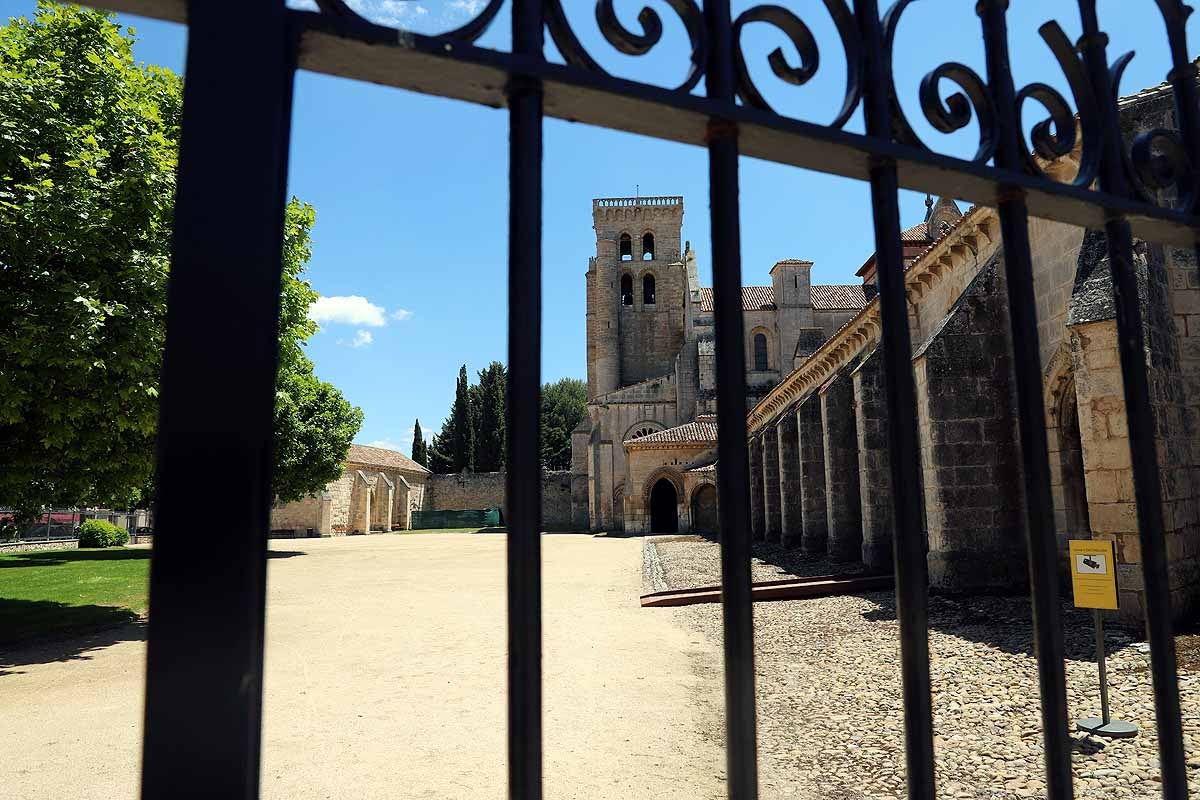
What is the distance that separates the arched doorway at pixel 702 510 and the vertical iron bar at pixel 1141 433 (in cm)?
3004

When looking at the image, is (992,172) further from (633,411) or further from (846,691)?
(633,411)

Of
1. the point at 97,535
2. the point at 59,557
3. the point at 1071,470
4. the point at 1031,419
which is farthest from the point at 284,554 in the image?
the point at 1031,419

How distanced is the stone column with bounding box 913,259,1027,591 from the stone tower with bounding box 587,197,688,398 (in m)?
33.5

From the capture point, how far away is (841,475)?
15773 millimetres

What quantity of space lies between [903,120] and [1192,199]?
3.24 feet

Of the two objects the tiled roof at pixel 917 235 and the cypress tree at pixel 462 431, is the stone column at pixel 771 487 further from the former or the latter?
the cypress tree at pixel 462 431

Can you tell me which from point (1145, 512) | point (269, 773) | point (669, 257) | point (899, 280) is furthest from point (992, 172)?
point (669, 257)

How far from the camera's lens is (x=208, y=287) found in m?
0.99

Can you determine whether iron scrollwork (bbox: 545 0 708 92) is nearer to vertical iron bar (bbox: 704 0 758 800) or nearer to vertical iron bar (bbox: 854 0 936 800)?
vertical iron bar (bbox: 704 0 758 800)

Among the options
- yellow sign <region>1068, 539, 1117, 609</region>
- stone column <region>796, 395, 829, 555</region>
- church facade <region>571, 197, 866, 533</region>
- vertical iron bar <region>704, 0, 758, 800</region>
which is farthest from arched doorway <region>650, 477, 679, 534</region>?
vertical iron bar <region>704, 0, 758, 800</region>

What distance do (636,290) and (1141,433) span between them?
4421cm

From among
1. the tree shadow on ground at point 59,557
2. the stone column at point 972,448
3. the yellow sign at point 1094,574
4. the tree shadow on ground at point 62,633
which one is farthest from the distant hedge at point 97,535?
the yellow sign at point 1094,574

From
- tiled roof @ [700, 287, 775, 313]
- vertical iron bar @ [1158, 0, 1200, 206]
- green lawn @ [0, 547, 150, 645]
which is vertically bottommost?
green lawn @ [0, 547, 150, 645]

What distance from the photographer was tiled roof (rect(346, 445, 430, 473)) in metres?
42.6
